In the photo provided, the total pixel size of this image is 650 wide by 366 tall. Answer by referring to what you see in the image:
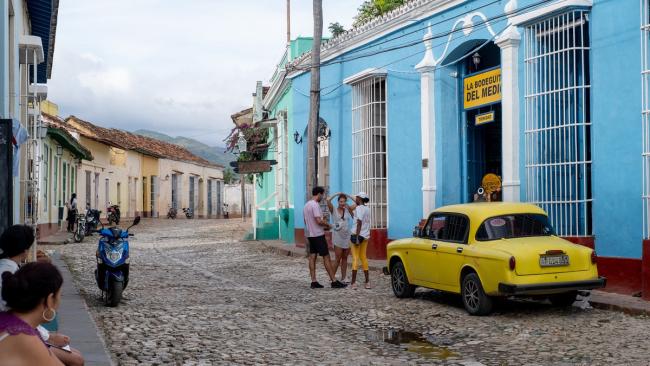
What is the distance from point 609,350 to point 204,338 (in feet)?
12.8

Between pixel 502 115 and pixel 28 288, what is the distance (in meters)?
10.7

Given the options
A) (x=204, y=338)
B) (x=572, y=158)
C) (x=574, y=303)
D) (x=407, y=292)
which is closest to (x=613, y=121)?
(x=572, y=158)

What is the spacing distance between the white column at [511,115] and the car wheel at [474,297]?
359 cm

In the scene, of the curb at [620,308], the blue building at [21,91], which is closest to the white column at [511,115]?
the curb at [620,308]

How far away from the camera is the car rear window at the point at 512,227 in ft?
32.0

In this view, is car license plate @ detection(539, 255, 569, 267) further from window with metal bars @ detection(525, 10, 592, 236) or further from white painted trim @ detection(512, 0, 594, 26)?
white painted trim @ detection(512, 0, 594, 26)

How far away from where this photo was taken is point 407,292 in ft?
36.7

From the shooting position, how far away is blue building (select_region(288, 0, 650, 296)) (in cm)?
1088

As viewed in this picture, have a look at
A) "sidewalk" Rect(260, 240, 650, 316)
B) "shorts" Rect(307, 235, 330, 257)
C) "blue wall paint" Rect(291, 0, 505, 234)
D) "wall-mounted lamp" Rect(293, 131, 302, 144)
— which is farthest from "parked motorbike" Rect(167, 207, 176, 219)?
"sidewalk" Rect(260, 240, 650, 316)

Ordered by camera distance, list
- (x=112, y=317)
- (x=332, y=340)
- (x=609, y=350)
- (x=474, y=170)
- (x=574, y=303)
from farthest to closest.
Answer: (x=474, y=170)
(x=574, y=303)
(x=112, y=317)
(x=332, y=340)
(x=609, y=350)

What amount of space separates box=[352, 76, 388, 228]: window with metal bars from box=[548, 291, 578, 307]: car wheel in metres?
7.90

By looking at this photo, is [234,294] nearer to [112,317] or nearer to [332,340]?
[112,317]

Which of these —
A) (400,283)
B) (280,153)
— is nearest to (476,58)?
(400,283)

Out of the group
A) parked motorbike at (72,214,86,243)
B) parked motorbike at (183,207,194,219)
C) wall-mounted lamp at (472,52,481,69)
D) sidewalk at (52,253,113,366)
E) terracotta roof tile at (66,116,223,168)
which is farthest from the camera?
parked motorbike at (183,207,194,219)
